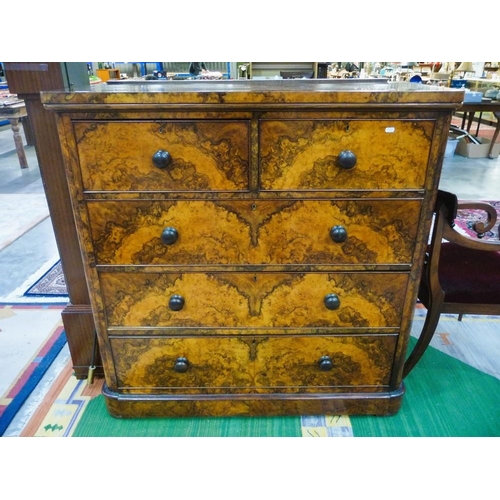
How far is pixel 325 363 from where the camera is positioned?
1481 millimetres

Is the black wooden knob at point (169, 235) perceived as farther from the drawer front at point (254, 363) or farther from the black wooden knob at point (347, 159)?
the black wooden knob at point (347, 159)

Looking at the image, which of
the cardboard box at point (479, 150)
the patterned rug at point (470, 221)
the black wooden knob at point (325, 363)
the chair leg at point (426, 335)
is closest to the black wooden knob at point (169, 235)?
the black wooden knob at point (325, 363)

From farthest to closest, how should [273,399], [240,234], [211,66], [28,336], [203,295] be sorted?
[211,66], [28,336], [273,399], [203,295], [240,234]

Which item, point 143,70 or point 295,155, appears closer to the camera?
point 295,155

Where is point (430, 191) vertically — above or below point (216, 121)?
below

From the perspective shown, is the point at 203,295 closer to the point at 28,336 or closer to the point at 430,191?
the point at 430,191

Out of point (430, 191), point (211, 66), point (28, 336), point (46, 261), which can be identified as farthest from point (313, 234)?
point (211, 66)

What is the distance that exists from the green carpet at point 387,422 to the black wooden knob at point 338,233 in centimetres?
79

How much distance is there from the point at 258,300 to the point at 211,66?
606 cm

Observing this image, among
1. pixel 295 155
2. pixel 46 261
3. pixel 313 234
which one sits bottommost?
pixel 46 261

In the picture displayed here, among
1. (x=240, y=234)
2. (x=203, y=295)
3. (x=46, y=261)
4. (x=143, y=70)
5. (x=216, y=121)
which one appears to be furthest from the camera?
(x=143, y=70)

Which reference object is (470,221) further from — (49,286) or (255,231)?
(49,286)

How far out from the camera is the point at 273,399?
1.57m

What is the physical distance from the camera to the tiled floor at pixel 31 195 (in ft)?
8.82
